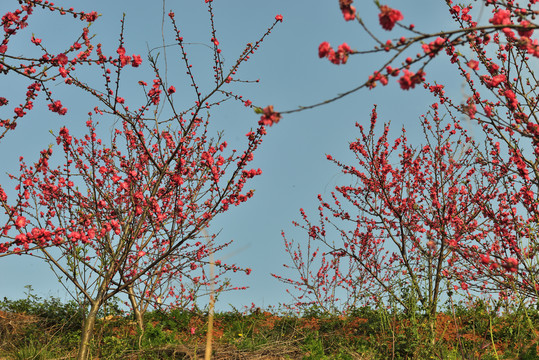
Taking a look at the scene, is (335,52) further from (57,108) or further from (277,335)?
(277,335)

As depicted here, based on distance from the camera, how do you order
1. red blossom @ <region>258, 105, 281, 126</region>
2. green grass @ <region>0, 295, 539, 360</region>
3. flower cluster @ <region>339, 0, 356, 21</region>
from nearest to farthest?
red blossom @ <region>258, 105, 281, 126</region> → flower cluster @ <region>339, 0, 356, 21</region> → green grass @ <region>0, 295, 539, 360</region>

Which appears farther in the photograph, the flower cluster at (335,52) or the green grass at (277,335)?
the green grass at (277,335)

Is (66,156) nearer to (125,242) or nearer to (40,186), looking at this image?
(40,186)

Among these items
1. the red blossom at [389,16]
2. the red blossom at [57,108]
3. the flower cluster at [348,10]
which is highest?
the red blossom at [57,108]

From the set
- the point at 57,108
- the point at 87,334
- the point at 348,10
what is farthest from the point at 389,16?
the point at 87,334

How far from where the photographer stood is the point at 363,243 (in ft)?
31.6

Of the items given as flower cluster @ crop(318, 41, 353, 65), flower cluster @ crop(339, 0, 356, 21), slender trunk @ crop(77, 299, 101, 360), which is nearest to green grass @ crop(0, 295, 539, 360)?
slender trunk @ crop(77, 299, 101, 360)

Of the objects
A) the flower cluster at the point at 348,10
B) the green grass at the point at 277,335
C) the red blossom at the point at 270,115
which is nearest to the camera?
the red blossom at the point at 270,115

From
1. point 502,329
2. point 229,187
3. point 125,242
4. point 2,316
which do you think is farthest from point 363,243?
point 2,316

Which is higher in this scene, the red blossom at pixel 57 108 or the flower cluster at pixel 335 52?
the red blossom at pixel 57 108

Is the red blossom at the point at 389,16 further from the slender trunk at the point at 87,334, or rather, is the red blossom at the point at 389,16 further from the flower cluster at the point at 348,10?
the slender trunk at the point at 87,334

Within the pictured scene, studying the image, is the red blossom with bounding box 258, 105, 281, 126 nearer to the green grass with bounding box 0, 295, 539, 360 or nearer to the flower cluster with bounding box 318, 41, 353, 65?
the flower cluster with bounding box 318, 41, 353, 65

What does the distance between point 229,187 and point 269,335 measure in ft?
9.58

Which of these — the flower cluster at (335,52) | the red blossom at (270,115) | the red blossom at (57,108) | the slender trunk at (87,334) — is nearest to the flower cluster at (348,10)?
the flower cluster at (335,52)
